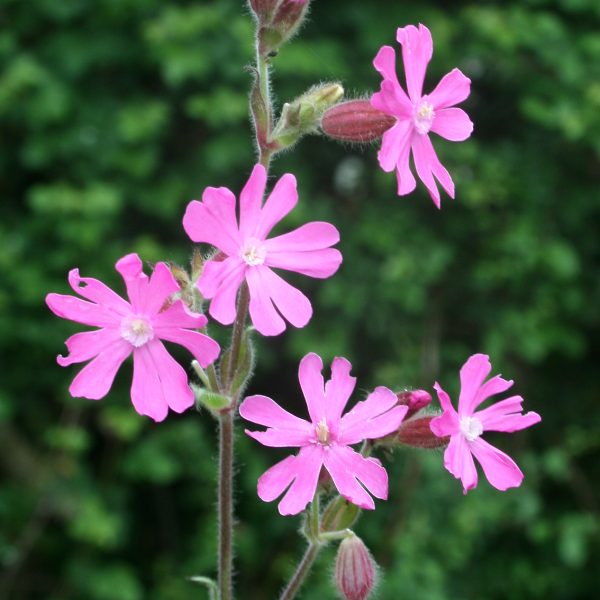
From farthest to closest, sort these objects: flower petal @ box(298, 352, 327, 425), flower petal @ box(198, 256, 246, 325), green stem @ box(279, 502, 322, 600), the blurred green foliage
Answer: the blurred green foliage < green stem @ box(279, 502, 322, 600) < flower petal @ box(298, 352, 327, 425) < flower petal @ box(198, 256, 246, 325)

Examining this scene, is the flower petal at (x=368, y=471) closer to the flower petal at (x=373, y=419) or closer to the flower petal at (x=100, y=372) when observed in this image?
the flower petal at (x=373, y=419)

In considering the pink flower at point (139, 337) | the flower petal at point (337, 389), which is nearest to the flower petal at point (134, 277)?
the pink flower at point (139, 337)

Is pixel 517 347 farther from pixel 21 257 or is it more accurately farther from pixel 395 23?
pixel 21 257

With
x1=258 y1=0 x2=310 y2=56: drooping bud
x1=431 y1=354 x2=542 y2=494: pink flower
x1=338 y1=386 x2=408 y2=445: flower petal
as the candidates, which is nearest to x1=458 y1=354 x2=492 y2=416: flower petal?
x1=431 y1=354 x2=542 y2=494: pink flower

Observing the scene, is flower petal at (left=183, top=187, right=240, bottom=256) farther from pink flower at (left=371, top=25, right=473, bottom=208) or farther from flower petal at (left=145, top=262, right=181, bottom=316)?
pink flower at (left=371, top=25, right=473, bottom=208)

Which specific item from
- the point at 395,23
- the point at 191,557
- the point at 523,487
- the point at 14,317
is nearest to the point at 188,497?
the point at 191,557

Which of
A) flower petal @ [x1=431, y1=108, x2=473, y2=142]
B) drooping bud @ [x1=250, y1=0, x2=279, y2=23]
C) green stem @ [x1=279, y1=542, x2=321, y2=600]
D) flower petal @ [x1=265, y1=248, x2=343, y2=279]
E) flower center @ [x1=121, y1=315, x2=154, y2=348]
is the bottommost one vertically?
green stem @ [x1=279, y1=542, x2=321, y2=600]
